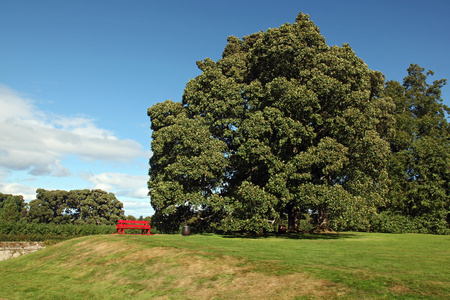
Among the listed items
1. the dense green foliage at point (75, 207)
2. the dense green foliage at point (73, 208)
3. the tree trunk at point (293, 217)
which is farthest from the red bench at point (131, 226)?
the dense green foliage at point (75, 207)

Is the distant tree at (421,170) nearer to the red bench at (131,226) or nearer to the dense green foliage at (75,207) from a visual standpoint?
the red bench at (131,226)

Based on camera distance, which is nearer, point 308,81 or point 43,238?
point 308,81

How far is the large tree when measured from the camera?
2508cm

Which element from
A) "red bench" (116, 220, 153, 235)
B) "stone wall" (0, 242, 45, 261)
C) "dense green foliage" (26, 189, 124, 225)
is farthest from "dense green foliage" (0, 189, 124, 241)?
"red bench" (116, 220, 153, 235)

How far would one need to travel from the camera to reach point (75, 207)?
308 feet

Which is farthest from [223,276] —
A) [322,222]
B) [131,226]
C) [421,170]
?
[421,170]

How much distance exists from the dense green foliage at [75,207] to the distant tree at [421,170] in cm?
7668

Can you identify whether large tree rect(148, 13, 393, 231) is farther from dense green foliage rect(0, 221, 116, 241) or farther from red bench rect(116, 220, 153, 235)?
dense green foliage rect(0, 221, 116, 241)

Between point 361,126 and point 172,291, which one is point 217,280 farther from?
point 361,126

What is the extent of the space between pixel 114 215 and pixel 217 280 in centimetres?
8886

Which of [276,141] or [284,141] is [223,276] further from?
[276,141]

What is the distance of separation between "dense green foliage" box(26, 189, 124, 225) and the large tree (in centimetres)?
6976

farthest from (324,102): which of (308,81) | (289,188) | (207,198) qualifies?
(207,198)

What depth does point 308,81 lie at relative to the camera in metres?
26.4
